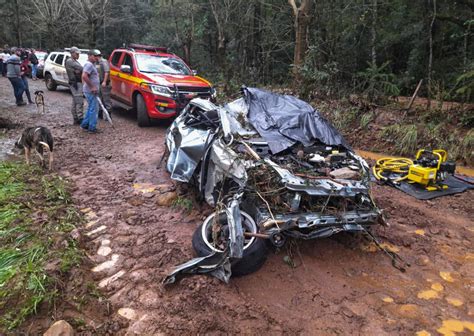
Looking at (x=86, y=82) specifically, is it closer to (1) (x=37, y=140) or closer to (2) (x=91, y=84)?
(2) (x=91, y=84)

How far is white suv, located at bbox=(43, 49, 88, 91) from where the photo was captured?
1401 centimetres

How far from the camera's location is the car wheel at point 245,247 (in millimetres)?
3297

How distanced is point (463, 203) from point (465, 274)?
236cm

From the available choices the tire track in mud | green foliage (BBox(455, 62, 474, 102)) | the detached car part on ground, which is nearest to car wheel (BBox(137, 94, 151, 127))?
the tire track in mud

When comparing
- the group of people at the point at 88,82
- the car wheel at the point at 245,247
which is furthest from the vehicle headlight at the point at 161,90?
the car wheel at the point at 245,247

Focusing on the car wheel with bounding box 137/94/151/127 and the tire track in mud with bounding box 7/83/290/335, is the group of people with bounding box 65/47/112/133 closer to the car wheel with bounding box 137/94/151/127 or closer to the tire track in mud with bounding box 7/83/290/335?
the car wheel with bounding box 137/94/151/127

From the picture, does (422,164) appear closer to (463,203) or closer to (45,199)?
(463,203)

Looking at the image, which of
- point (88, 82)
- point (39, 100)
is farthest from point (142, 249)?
point (39, 100)

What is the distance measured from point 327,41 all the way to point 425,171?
831cm

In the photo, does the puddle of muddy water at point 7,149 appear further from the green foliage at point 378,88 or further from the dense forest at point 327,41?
the green foliage at point 378,88

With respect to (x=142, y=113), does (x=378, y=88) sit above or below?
above

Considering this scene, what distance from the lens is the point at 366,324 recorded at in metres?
2.96

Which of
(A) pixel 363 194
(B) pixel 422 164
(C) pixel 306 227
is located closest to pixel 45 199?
(C) pixel 306 227

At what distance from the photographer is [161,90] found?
28.1ft
